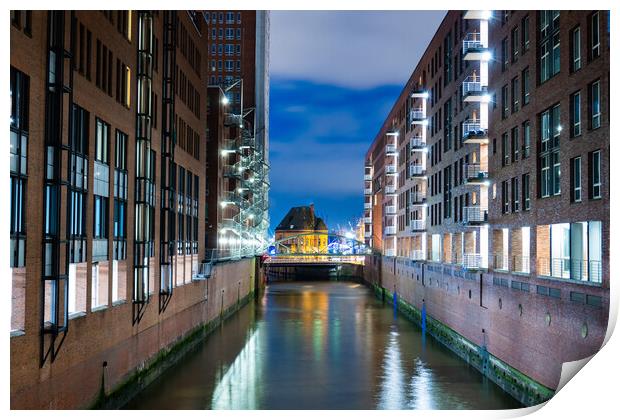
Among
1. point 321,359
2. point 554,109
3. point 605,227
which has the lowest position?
point 321,359

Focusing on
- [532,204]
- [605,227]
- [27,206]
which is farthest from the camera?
[532,204]

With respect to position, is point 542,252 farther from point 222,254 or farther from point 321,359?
point 222,254

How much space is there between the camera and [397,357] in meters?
29.2

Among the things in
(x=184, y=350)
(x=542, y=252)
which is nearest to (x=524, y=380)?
(x=542, y=252)

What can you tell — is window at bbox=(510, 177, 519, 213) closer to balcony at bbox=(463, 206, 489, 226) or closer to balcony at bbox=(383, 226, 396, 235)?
balcony at bbox=(463, 206, 489, 226)

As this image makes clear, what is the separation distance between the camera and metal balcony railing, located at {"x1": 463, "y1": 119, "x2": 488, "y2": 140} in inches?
1103

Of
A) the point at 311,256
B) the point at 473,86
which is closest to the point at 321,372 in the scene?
the point at 473,86

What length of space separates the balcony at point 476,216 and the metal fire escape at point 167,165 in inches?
449

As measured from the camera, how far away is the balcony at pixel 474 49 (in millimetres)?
27906

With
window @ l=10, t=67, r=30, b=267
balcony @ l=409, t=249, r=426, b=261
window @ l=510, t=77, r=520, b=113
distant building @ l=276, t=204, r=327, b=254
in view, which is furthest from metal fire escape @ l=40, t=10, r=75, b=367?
distant building @ l=276, t=204, r=327, b=254

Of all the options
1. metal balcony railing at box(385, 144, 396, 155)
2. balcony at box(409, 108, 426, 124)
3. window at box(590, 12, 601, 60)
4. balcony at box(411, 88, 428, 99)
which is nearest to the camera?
window at box(590, 12, 601, 60)

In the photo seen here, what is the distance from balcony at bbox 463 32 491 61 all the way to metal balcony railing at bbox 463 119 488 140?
105 inches

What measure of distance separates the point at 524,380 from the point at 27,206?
555 inches
